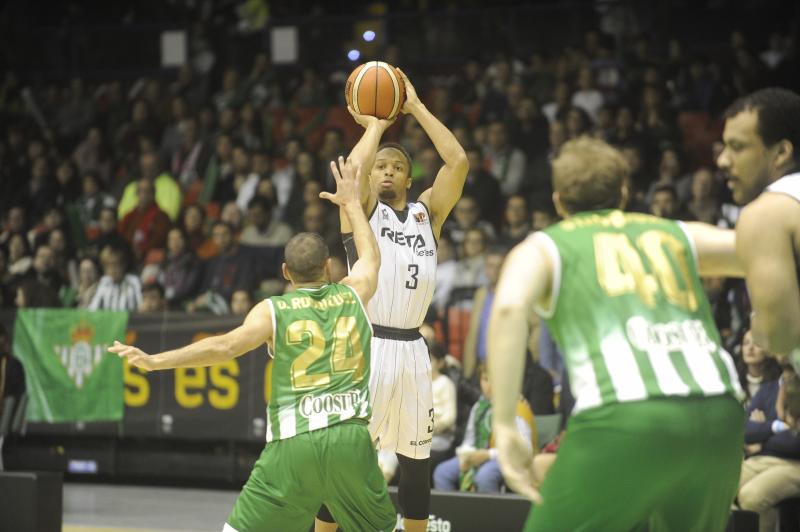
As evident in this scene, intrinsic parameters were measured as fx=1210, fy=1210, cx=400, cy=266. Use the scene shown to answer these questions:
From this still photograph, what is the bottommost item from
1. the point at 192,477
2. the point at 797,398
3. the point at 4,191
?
the point at 192,477

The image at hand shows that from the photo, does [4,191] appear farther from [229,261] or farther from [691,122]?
[691,122]

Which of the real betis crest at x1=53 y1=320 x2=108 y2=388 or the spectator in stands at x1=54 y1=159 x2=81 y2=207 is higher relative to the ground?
the spectator in stands at x1=54 y1=159 x2=81 y2=207

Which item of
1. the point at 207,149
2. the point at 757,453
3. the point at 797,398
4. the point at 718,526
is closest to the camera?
the point at 718,526

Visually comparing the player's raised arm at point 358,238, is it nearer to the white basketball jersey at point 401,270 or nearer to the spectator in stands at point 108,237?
the white basketball jersey at point 401,270

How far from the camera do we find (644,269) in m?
3.49

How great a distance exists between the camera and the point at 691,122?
1276 centimetres

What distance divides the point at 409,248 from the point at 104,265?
6.73 meters

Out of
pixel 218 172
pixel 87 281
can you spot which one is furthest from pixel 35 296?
pixel 218 172

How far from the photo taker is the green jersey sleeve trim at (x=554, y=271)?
3477 millimetres

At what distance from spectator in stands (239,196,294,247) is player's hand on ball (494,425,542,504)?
29.2 feet

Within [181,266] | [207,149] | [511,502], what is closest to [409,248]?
[511,502]

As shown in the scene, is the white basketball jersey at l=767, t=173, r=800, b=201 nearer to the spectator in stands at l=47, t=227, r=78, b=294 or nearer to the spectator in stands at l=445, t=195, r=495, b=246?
the spectator in stands at l=445, t=195, r=495, b=246

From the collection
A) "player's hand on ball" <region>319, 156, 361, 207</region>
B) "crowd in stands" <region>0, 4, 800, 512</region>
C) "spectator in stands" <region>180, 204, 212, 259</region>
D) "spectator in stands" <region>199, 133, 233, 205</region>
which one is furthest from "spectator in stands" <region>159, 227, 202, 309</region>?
"player's hand on ball" <region>319, 156, 361, 207</region>

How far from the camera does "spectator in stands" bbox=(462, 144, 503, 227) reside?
12.0 metres
